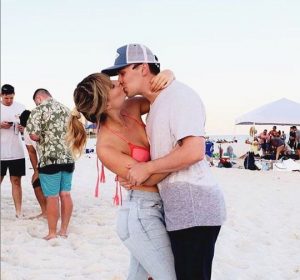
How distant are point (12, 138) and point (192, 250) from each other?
406 cm

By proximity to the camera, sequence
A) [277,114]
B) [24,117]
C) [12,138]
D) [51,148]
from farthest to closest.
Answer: [277,114]
[12,138]
[24,117]
[51,148]

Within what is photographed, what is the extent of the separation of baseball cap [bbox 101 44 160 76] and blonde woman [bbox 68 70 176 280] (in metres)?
0.09

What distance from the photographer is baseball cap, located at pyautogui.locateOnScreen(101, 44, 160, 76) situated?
1.88 m

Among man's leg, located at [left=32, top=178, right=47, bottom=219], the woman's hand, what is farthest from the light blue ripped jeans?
man's leg, located at [left=32, top=178, right=47, bottom=219]

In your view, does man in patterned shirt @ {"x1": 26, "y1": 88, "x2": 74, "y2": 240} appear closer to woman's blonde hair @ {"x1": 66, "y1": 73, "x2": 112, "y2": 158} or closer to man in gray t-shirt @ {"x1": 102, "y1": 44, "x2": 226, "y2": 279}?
woman's blonde hair @ {"x1": 66, "y1": 73, "x2": 112, "y2": 158}

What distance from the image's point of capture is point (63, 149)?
4492mm

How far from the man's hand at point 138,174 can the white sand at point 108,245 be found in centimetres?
190

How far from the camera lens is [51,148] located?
446 centimetres

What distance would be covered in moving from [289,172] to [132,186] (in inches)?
439

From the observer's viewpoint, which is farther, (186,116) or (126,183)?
(126,183)

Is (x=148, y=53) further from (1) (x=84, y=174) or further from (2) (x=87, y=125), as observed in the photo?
(1) (x=84, y=174)

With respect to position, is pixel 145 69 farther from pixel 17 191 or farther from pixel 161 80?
pixel 17 191

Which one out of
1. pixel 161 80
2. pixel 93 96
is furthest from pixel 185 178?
pixel 93 96

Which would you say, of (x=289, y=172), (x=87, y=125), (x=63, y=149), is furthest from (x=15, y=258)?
(x=289, y=172)
